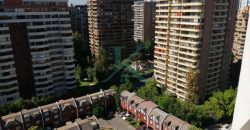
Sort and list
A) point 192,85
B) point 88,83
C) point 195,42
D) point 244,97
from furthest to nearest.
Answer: point 88,83, point 192,85, point 195,42, point 244,97

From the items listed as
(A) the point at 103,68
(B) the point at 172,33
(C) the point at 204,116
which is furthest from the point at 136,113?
(A) the point at 103,68

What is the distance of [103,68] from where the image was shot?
55375 millimetres

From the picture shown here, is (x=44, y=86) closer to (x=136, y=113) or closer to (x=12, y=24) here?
(x=12, y=24)

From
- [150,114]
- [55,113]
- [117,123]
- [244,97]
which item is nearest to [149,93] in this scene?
[150,114]

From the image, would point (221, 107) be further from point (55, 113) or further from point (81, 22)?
point (81, 22)

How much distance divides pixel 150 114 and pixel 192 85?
967 cm

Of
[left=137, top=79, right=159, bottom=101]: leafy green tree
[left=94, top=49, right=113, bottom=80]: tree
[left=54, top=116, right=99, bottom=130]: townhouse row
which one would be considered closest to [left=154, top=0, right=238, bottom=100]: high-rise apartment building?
[left=137, top=79, right=159, bottom=101]: leafy green tree

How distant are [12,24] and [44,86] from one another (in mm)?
12450

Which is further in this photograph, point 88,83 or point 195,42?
point 88,83

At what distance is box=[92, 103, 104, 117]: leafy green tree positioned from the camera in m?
37.4

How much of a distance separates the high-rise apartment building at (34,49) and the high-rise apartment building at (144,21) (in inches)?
1934

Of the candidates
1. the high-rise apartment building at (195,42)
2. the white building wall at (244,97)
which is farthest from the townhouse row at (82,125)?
the white building wall at (244,97)

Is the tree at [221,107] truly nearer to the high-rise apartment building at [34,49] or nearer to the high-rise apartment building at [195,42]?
the high-rise apartment building at [195,42]

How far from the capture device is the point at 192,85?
125 feet
